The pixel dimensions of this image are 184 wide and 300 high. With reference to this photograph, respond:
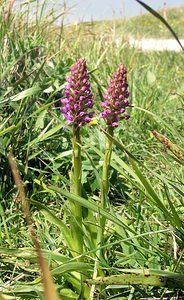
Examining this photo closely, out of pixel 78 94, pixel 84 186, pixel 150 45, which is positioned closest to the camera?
pixel 78 94

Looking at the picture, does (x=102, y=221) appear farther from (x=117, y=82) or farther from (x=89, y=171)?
(x=89, y=171)

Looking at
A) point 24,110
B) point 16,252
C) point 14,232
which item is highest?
point 24,110

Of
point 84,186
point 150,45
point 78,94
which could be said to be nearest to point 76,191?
point 78,94

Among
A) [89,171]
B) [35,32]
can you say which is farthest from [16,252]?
[35,32]

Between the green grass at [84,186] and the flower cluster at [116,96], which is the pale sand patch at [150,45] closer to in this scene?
the green grass at [84,186]

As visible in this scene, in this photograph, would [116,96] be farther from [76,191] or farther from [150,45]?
[150,45]

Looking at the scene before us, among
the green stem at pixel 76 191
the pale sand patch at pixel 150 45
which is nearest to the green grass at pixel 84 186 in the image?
the green stem at pixel 76 191

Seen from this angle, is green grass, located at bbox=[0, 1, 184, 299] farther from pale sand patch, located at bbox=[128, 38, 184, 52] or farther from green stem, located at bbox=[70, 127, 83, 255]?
pale sand patch, located at bbox=[128, 38, 184, 52]
